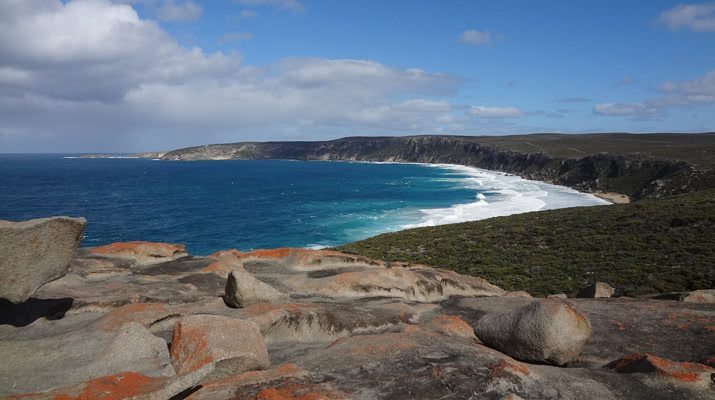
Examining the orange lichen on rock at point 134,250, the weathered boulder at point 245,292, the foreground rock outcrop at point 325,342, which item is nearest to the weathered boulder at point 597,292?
the foreground rock outcrop at point 325,342

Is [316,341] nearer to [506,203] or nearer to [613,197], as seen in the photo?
[506,203]

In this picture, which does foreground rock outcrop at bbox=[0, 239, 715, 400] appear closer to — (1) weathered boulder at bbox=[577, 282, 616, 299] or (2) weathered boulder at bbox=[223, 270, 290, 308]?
(2) weathered boulder at bbox=[223, 270, 290, 308]

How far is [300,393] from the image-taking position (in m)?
8.48

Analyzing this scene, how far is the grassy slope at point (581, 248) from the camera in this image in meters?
34.8

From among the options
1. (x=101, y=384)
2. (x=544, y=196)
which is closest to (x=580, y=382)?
(x=101, y=384)

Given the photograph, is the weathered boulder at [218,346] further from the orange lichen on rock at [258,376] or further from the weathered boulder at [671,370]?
the weathered boulder at [671,370]

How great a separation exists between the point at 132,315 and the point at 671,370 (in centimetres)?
1466

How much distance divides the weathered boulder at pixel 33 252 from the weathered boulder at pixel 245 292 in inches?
205

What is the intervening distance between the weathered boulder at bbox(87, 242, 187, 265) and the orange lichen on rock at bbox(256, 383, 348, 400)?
716 inches

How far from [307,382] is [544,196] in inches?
4370

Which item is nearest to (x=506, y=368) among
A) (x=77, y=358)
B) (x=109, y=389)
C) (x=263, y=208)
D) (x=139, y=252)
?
(x=109, y=389)

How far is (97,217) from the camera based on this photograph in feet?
283

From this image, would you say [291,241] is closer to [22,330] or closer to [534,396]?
[22,330]

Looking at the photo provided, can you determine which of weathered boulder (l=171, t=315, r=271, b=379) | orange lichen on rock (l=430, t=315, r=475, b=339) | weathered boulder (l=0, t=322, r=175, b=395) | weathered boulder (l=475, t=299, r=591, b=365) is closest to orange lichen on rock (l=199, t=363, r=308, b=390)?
weathered boulder (l=171, t=315, r=271, b=379)
